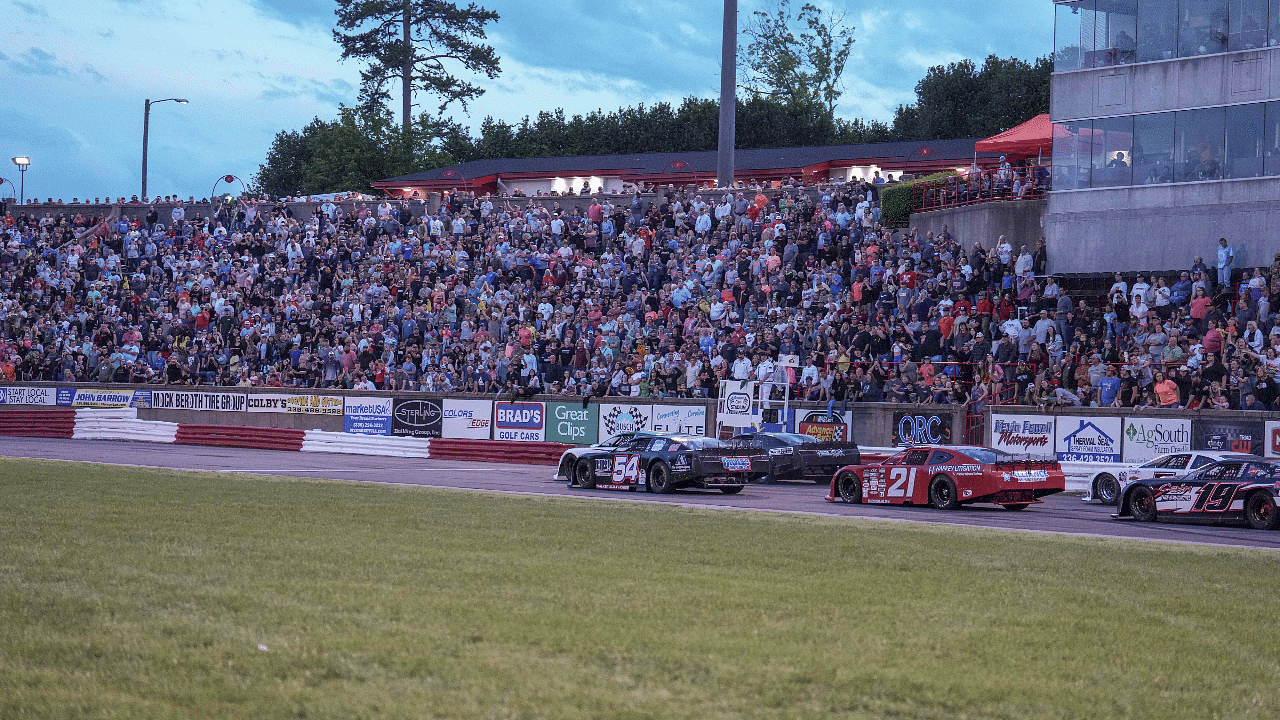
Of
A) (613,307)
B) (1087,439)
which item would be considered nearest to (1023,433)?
(1087,439)

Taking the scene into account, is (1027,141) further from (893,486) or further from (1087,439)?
(893,486)

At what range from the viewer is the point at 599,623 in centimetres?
827

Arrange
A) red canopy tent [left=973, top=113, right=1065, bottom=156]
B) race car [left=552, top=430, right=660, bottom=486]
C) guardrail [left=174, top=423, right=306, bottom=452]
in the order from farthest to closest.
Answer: red canopy tent [left=973, top=113, right=1065, bottom=156]
guardrail [left=174, top=423, right=306, bottom=452]
race car [left=552, top=430, right=660, bottom=486]

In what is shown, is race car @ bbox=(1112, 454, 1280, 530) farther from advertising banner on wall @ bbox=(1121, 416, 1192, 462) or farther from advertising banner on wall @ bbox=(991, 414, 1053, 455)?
advertising banner on wall @ bbox=(991, 414, 1053, 455)

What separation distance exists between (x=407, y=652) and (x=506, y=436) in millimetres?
A: 28197

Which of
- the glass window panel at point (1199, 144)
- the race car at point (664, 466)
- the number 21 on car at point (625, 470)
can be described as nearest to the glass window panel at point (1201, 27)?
the glass window panel at point (1199, 144)

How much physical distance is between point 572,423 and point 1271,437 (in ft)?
53.9

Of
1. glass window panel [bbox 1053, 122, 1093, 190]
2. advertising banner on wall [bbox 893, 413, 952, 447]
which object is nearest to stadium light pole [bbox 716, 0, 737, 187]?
glass window panel [bbox 1053, 122, 1093, 190]

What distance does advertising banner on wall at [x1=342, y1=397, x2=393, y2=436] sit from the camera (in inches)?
1485

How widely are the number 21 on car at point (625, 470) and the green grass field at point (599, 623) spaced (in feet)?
33.7

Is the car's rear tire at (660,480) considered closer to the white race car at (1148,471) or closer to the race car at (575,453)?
the race car at (575,453)

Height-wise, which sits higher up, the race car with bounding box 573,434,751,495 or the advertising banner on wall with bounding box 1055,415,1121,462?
the advertising banner on wall with bounding box 1055,415,1121,462

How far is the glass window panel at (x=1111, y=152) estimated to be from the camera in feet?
105

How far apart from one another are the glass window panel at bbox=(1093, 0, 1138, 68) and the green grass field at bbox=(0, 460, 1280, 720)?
69.2 feet
